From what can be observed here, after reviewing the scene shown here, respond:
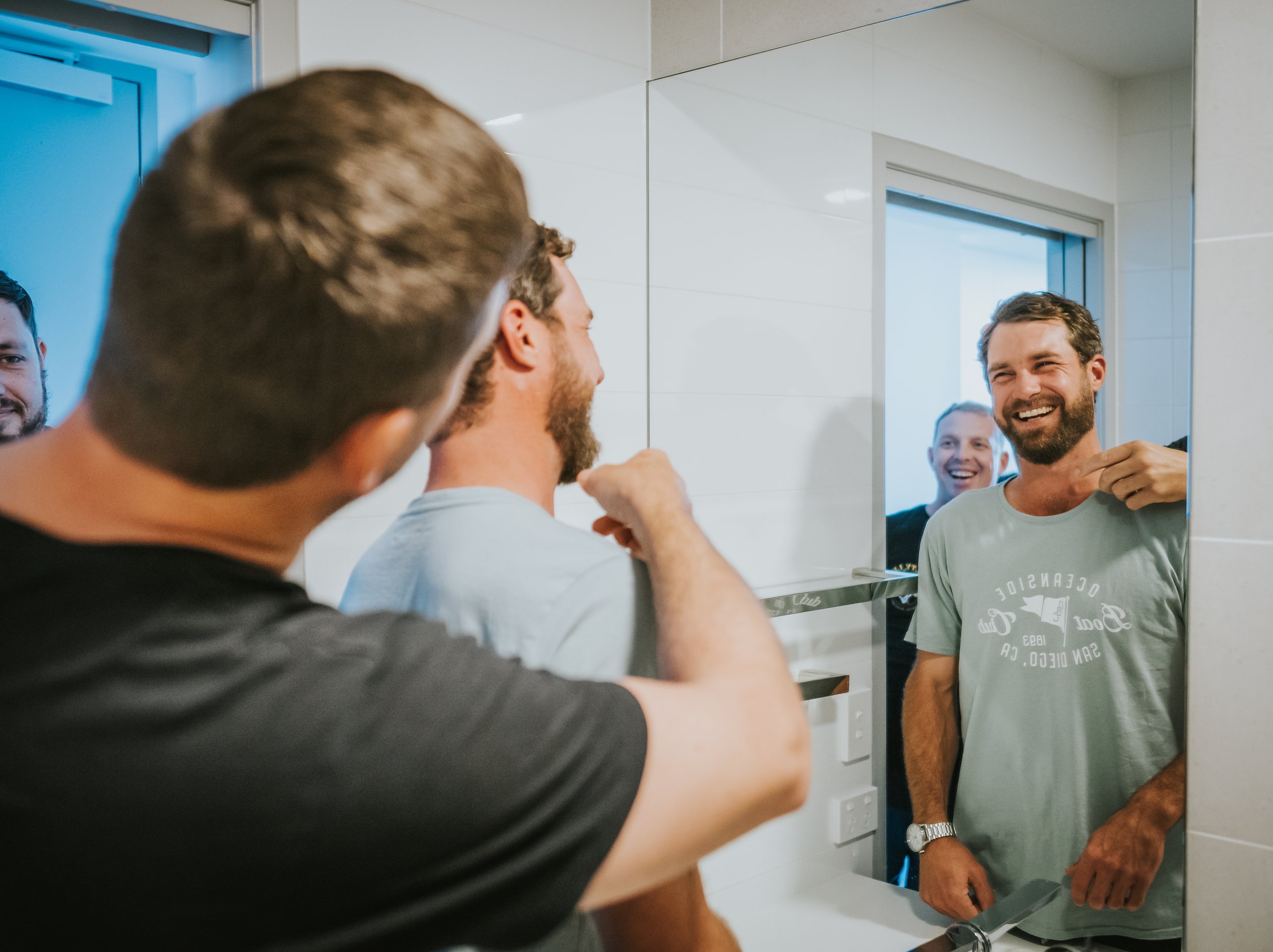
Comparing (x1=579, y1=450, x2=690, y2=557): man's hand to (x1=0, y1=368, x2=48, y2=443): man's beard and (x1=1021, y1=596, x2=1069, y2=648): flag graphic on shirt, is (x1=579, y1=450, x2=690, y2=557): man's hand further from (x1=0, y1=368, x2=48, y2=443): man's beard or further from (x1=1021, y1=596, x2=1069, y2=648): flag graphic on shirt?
(x1=0, y1=368, x2=48, y2=443): man's beard

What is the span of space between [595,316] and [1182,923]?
3.77ft

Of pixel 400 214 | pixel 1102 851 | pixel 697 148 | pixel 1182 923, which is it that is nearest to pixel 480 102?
pixel 697 148

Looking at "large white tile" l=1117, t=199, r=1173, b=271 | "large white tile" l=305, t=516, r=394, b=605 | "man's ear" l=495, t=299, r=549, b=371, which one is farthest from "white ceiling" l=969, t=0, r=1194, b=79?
"large white tile" l=305, t=516, r=394, b=605

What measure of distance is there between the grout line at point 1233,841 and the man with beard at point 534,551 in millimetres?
577

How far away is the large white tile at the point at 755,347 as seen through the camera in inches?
51.3

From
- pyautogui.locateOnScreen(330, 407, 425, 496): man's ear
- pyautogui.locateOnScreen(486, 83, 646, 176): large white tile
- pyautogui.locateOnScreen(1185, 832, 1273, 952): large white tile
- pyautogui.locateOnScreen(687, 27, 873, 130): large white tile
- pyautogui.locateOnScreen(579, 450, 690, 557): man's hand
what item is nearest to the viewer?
pyautogui.locateOnScreen(330, 407, 425, 496): man's ear

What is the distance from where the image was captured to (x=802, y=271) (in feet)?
4.48

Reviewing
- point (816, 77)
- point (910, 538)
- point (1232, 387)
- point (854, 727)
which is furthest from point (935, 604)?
point (816, 77)

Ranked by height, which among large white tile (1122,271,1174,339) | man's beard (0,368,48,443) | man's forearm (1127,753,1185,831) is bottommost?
man's forearm (1127,753,1185,831)

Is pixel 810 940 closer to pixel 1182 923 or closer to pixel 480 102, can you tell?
pixel 1182 923

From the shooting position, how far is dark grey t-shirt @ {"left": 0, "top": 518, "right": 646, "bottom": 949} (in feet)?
1.33

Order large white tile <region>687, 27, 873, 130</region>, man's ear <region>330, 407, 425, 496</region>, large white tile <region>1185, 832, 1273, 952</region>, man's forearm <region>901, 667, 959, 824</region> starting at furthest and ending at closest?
large white tile <region>687, 27, 873, 130</region>
man's forearm <region>901, 667, 959, 824</region>
large white tile <region>1185, 832, 1273, 952</region>
man's ear <region>330, 407, 425, 496</region>

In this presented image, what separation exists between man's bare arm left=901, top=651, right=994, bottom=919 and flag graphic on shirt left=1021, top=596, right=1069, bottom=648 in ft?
0.40

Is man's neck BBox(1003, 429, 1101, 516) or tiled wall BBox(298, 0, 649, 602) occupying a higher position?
tiled wall BBox(298, 0, 649, 602)
